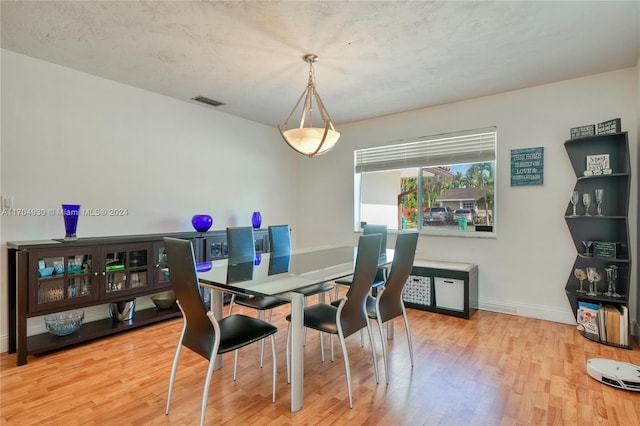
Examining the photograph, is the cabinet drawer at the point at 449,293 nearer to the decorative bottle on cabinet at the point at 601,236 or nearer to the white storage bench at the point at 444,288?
the white storage bench at the point at 444,288

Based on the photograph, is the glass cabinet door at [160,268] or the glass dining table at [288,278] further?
the glass cabinet door at [160,268]

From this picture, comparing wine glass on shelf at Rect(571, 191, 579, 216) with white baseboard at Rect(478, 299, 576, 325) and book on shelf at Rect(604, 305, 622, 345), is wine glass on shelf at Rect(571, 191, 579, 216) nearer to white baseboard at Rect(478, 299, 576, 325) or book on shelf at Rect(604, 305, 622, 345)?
book on shelf at Rect(604, 305, 622, 345)

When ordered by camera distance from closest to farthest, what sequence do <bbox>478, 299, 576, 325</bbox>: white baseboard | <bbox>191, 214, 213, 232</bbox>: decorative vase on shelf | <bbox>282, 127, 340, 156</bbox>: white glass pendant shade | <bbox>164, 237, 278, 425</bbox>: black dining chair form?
<bbox>164, 237, 278, 425</bbox>: black dining chair < <bbox>282, 127, 340, 156</bbox>: white glass pendant shade < <bbox>478, 299, 576, 325</bbox>: white baseboard < <bbox>191, 214, 213, 232</bbox>: decorative vase on shelf

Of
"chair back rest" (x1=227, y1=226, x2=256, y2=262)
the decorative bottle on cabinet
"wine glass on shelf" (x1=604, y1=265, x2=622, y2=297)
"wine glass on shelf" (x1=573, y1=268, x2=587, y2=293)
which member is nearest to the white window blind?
the decorative bottle on cabinet

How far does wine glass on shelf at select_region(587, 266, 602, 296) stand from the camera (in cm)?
309

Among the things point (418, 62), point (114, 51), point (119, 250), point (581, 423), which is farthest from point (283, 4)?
point (581, 423)

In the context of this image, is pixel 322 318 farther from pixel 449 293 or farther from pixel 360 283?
pixel 449 293

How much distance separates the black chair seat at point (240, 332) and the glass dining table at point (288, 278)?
205 mm

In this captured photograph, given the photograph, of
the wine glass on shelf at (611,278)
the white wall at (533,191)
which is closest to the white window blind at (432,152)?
the white wall at (533,191)

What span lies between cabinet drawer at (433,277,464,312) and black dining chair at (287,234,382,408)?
179 cm

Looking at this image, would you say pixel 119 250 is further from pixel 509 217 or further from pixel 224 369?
pixel 509 217

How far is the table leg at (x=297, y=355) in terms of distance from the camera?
1.95 meters

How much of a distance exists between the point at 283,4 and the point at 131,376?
2.79m

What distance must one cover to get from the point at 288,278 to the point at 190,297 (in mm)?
664
